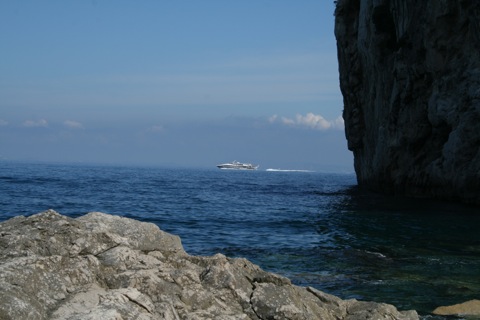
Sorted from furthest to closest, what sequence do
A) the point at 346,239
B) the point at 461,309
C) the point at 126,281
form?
the point at 346,239 < the point at 461,309 < the point at 126,281

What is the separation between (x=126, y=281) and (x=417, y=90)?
43.7 meters

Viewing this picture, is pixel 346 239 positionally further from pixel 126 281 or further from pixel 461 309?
pixel 126 281

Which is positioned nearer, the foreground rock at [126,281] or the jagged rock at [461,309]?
the foreground rock at [126,281]

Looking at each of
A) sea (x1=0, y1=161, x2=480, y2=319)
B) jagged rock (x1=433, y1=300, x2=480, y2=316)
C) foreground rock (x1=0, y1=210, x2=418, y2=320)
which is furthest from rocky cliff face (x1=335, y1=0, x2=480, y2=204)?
foreground rock (x1=0, y1=210, x2=418, y2=320)

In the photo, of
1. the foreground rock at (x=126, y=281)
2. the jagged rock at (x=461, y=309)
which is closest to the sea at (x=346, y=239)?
the jagged rock at (x=461, y=309)

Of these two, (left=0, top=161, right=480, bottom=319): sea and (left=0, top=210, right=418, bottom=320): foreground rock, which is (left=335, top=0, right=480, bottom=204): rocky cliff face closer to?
(left=0, top=161, right=480, bottom=319): sea

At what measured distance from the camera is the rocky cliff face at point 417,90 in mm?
38344

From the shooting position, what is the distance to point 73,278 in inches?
289

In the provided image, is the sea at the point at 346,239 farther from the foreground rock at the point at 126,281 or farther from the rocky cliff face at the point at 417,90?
the foreground rock at the point at 126,281

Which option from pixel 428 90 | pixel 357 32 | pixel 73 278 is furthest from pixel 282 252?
pixel 357 32

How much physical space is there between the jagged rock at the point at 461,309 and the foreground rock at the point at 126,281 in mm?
3487

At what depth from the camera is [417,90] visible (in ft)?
153

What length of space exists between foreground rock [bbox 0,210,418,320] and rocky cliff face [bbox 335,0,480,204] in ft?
107

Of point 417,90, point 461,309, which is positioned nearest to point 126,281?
point 461,309
